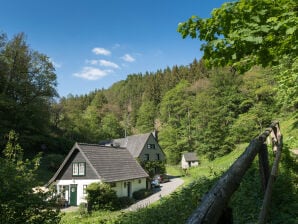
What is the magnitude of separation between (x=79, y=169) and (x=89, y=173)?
145 centimetres

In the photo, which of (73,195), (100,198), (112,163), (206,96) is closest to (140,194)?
(112,163)

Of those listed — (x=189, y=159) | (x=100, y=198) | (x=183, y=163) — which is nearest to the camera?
(x=100, y=198)

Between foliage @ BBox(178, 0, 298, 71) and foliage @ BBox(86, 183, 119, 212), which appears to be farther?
foliage @ BBox(86, 183, 119, 212)

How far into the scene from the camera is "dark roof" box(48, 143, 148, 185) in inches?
1096

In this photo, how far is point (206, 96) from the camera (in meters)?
61.2

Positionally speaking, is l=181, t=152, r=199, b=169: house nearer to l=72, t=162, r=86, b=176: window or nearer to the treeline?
the treeline

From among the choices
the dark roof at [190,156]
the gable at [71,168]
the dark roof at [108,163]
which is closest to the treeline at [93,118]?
the dark roof at [190,156]

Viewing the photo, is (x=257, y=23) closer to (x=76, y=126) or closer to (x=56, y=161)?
(x=56, y=161)

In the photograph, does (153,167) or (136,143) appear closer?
(153,167)

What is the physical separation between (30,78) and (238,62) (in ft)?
152

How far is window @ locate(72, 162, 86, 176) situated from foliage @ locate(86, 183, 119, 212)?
3.76 metres

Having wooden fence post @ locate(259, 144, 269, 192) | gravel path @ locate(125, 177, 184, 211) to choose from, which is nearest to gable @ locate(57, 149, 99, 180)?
gravel path @ locate(125, 177, 184, 211)

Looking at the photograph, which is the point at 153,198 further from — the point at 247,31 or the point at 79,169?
the point at 247,31

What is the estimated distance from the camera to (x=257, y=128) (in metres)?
42.7
